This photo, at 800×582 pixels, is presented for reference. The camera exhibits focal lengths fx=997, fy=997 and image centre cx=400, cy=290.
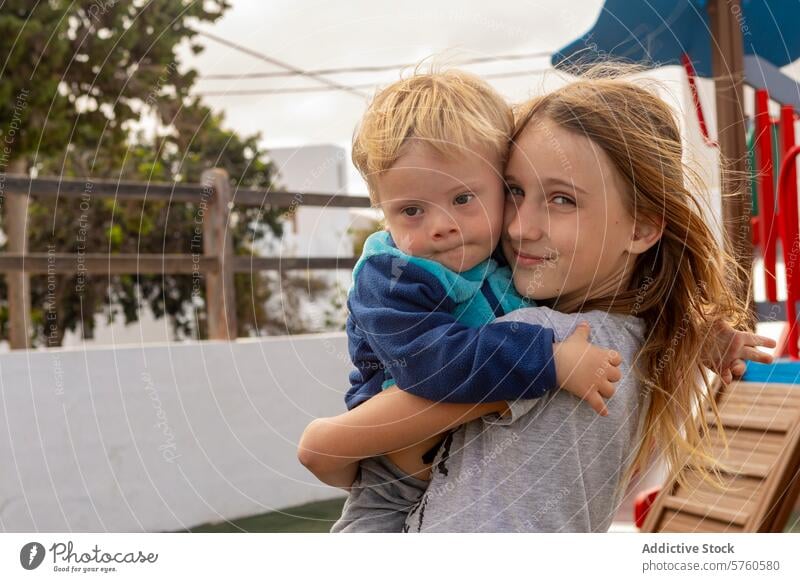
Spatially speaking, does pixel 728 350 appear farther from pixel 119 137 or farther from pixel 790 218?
pixel 119 137

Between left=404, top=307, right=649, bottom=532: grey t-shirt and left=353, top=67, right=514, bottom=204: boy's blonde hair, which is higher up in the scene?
left=353, top=67, right=514, bottom=204: boy's blonde hair

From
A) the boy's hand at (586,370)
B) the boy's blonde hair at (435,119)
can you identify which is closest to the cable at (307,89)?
the boy's blonde hair at (435,119)

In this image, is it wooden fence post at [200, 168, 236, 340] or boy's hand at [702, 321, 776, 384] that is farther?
wooden fence post at [200, 168, 236, 340]

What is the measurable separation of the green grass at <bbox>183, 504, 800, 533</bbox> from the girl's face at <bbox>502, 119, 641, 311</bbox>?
2308 millimetres

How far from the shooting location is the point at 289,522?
11.2 ft

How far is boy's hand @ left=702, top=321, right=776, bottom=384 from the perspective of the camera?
1.14 metres

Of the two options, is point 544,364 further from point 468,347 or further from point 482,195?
point 482,195

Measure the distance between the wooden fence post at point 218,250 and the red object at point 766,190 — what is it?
2052 mm

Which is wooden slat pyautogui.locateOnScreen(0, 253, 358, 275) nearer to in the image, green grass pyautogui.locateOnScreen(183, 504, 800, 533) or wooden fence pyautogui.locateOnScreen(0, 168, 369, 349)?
wooden fence pyautogui.locateOnScreen(0, 168, 369, 349)

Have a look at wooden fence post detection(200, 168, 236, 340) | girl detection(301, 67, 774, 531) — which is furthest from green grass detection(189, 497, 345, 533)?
girl detection(301, 67, 774, 531)

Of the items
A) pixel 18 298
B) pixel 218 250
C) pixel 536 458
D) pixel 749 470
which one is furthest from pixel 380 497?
pixel 18 298

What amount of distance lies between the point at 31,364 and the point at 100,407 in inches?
11.3

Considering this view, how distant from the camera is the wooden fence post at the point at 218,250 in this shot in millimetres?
3745
